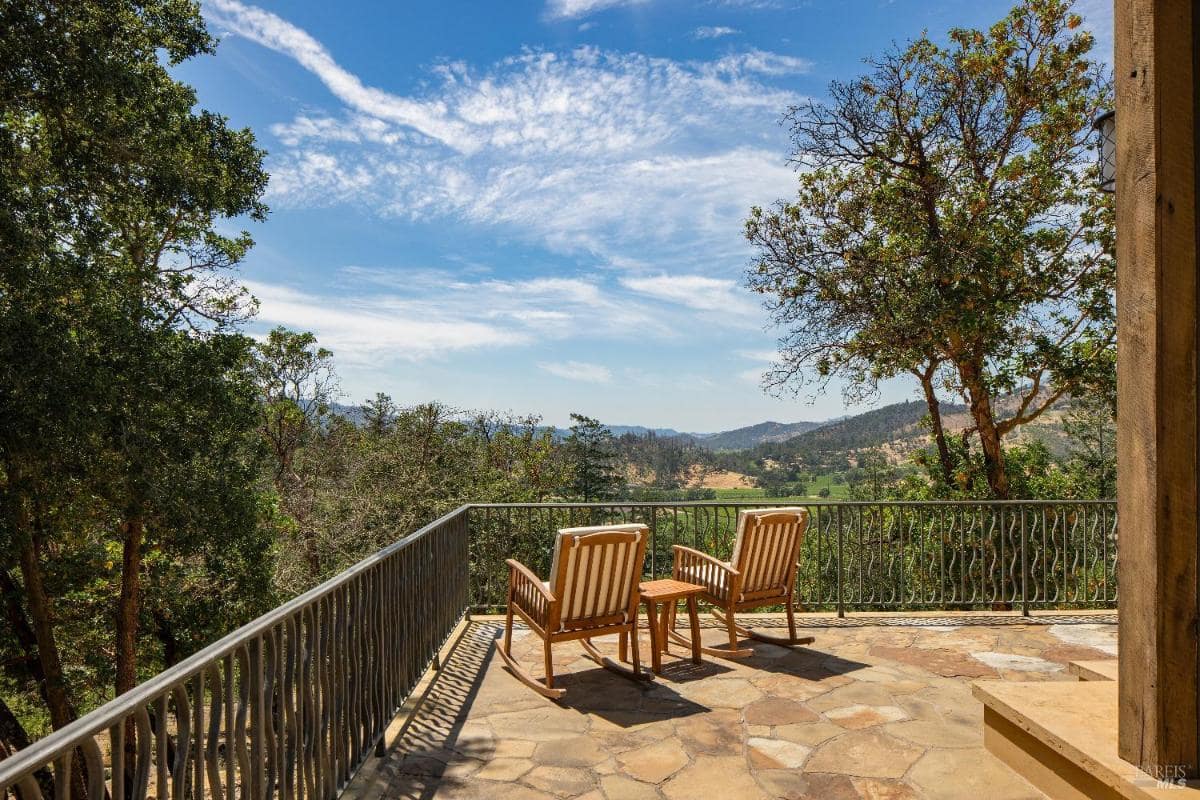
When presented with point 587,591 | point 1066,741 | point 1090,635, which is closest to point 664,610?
point 587,591

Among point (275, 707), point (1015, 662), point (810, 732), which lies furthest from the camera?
point (1015, 662)

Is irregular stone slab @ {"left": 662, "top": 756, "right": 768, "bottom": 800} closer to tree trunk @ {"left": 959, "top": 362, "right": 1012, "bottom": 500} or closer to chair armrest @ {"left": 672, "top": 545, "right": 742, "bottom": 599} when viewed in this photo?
chair armrest @ {"left": 672, "top": 545, "right": 742, "bottom": 599}

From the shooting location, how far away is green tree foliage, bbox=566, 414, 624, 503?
71.7 feet

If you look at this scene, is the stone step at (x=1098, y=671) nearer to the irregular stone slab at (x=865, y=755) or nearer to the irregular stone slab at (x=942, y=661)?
the irregular stone slab at (x=865, y=755)

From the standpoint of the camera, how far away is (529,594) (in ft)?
14.3

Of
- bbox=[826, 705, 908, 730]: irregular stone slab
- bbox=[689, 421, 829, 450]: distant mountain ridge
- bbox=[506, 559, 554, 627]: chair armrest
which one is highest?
bbox=[689, 421, 829, 450]: distant mountain ridge

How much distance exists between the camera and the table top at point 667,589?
14.4 ft

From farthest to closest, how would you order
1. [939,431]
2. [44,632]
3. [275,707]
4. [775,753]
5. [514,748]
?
[939,431] → [44,632] → [514,748] → [775,753] → [275,707]

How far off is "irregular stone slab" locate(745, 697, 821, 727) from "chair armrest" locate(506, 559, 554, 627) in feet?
4.04

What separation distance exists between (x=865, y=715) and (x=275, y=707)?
2876mm

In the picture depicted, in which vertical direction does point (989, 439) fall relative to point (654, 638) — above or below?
above

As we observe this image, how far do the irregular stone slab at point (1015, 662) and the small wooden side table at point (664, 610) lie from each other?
188 cm

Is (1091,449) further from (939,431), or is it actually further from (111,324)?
(111,324)

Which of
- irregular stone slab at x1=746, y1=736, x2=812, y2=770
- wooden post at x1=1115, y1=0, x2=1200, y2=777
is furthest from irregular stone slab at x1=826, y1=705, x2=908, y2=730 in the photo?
wooden post at x1=1115, y1=0, x2=1200, y2=777
